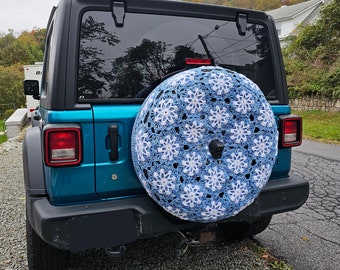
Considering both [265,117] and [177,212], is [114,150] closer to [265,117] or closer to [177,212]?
[177,212]

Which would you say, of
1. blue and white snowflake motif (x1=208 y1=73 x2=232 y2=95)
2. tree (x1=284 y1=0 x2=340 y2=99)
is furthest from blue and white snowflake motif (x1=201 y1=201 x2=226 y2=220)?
tree (x1=284 y1=0 x2=340 y2=99)

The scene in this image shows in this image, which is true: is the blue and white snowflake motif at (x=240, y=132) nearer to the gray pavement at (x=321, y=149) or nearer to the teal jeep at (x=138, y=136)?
the teal jeep at (x=138, y=136)

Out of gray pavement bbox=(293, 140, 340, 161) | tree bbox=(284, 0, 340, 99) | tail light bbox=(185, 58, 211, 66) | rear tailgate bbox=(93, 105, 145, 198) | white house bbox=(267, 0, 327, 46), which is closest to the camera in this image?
rear tailgate bbox=(93, 105, 145, 198)

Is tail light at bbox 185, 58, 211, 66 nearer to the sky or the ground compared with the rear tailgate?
nearer to the sky

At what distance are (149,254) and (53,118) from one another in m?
1.62

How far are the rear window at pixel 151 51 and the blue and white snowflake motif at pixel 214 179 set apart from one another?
0.71m

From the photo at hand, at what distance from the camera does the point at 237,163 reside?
1920 millimetres

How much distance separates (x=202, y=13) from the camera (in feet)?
7.81

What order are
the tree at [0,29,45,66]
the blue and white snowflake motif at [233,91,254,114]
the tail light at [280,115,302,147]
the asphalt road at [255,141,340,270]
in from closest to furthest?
the blue and white snowflake motif at [233,91,254,114] < the tail light at [280,115,302,147] < the asphalt road at [255,141,340,270] < the tree at [0,29,45,66]

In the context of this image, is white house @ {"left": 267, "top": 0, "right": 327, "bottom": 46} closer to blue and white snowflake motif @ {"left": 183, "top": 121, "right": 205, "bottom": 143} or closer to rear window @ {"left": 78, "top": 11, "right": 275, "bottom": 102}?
rear window @ {"left": 78, "top": 11, "right": 275, "bottom": 102}

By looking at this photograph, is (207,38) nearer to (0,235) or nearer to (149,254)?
(149,254)

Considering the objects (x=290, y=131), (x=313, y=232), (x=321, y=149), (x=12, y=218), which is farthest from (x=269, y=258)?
(x=321, y=149)

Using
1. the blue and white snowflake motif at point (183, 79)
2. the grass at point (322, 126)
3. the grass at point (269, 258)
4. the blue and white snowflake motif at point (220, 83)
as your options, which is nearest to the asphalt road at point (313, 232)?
the grass at point (269, 258)

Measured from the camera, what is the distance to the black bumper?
6.07ft
